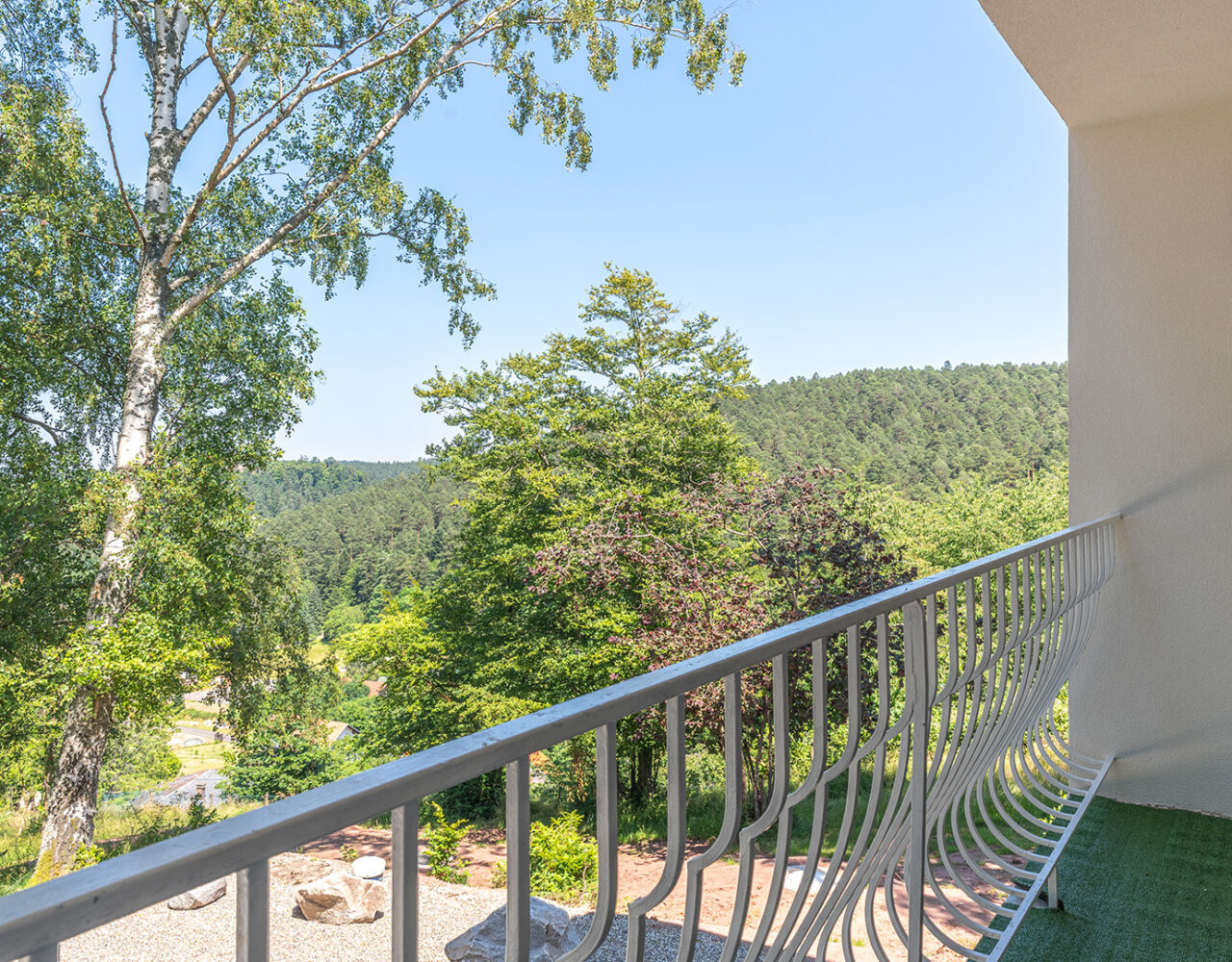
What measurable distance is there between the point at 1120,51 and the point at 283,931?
2929 millimetres

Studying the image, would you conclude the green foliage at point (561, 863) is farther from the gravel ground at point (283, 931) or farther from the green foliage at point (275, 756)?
the green foliage at point (275, 756)

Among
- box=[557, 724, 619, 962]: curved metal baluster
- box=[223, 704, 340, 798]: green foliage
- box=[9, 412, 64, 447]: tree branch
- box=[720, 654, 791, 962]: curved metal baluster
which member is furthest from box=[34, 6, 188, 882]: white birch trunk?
box=[557, 724, 619, 962]: curved metal baluster

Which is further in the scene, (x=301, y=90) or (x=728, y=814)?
(x=301, y=90)

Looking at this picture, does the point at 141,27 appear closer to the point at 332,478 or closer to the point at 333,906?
the point at 333,906

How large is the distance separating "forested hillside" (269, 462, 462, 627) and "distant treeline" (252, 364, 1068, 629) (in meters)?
0.04

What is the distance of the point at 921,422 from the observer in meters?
26.6

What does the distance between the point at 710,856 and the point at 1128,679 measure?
280 centimetres

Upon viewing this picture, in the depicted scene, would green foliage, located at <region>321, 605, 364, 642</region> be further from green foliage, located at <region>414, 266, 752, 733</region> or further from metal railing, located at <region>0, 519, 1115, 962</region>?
metal railing, located at <region>0, 519, 1115, 962</region>

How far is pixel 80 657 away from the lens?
29.8 feet

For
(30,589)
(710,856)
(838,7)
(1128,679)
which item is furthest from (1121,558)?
(838,7)

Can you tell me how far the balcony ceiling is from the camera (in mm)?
2133

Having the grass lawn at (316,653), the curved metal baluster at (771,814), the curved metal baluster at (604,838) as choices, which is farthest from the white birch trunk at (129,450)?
the curved metal baluster at (604,838)

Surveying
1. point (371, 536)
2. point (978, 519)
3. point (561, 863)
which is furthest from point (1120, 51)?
point (371, 536)

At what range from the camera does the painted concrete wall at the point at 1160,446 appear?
2.76 metres
